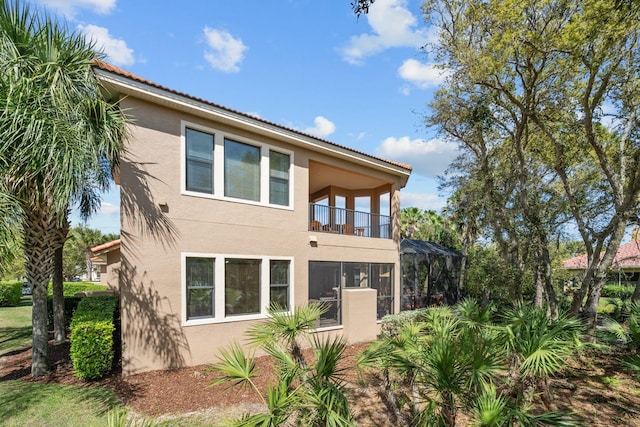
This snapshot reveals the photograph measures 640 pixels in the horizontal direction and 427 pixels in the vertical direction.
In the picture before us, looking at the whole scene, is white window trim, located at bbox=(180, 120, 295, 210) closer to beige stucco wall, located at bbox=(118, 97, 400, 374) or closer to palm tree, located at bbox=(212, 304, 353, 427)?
beige stucco wall, located at bbox=(118, 97, 400, 374)

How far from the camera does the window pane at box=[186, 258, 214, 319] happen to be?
359 inches

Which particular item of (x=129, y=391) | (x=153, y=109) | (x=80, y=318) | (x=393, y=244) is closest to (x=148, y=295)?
(x=80, y=318)

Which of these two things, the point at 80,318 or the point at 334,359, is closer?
the point at 334,359

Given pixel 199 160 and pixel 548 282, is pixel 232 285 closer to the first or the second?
pixel 199 160

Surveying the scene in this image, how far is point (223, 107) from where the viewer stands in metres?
9.37

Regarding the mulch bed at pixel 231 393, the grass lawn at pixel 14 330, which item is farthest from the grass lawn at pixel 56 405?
the grass lawn at pixel 14 330

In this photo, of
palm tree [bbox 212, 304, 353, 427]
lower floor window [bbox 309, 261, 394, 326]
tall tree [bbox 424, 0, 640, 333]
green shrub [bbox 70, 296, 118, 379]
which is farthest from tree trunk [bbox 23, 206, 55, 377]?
tall tree [bbox 424, 0, 640, 333]

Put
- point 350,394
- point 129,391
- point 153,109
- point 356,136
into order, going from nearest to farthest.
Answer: point 129,391
point 350,394
point 153,109
point 356,136

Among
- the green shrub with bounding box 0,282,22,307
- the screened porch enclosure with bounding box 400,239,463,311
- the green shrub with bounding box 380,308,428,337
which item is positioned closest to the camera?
the green shrub with bounding box 380,308,428,337

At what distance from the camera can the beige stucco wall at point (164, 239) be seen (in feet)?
27.0

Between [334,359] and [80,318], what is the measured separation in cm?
649

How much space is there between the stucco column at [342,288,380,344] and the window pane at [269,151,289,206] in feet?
13.5

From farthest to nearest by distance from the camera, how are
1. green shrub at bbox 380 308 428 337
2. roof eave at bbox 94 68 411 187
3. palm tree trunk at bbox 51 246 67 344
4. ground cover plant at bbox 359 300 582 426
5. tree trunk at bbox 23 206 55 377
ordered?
green shrub at bbox 380 308 428 337
palm tree trunk at bbox 51 246 67 344
roof eave at bbox 94 68 411 187
tree trunk at bbox 23 206 55 377
ground cover plant at bbox 359 300 582 426

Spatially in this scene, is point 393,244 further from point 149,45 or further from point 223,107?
point 149,45
